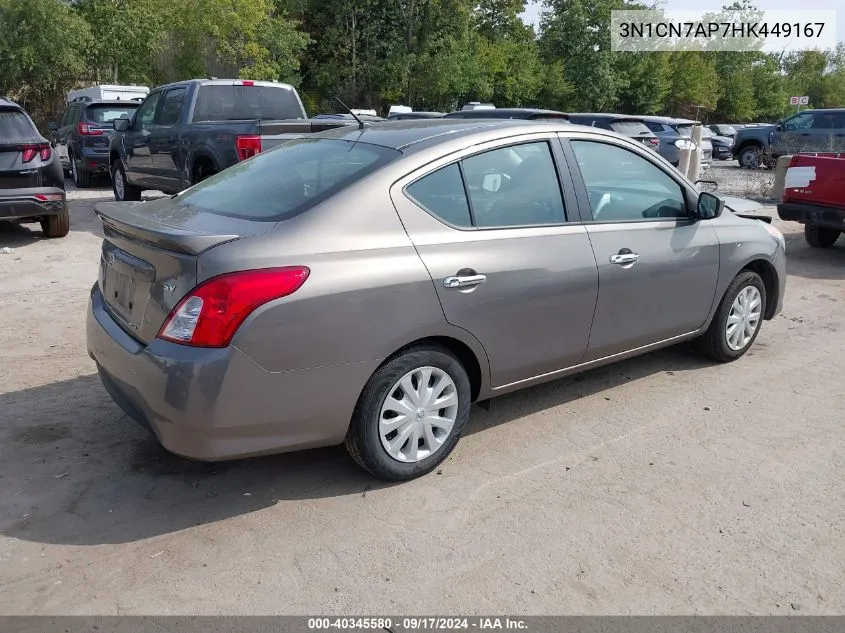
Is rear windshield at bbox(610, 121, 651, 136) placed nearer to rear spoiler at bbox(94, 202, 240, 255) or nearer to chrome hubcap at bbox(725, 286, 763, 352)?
chrome hubcap at bbox(725, 286, 763, 352)

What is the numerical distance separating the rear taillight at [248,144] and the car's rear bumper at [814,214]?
6294 mm

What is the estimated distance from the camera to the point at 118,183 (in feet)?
42.2

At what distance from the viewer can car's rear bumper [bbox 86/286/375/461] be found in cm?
306

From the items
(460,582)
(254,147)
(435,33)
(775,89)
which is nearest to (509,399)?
Answer: (460,582)

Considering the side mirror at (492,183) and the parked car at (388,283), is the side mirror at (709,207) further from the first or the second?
the side mirror at (492,183)

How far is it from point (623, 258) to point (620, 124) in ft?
39.8

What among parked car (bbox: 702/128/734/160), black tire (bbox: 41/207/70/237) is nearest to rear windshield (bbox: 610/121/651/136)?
black tire (bbox: 41/207/70/237)

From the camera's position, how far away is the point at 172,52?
1248 inches

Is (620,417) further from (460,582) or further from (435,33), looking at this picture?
(435,33)

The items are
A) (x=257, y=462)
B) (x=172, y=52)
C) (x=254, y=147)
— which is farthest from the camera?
(x=172, y=52)

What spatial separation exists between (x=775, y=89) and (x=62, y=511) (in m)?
64.3

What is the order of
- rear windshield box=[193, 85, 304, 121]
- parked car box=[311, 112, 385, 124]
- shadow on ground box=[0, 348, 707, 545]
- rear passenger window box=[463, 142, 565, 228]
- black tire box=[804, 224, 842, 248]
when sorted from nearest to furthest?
shadow on ground box=[0, 348, 707, 545] → rear passenger window box=[463, 142, 565, 228] → parked car box=[311, 112, 385, 124] → black tire box=[804, 224, 842, 248] → rear windshield box=[193, 85, 304, 121]

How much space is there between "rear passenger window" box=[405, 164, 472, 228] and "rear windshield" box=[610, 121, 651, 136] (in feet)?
40.2

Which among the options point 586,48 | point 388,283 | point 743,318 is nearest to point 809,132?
point 743,318
